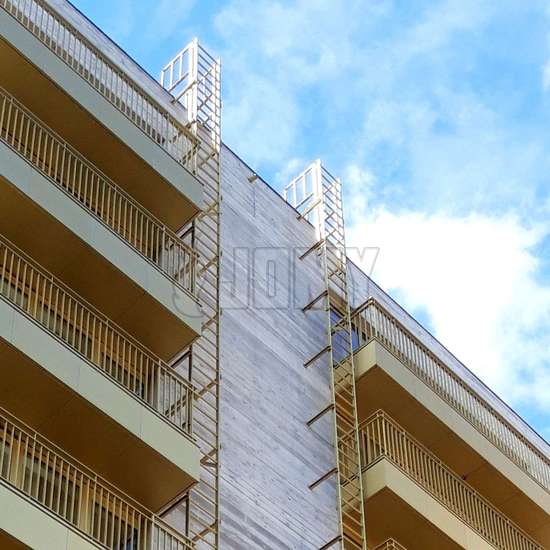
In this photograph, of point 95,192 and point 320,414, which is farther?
point 320,414

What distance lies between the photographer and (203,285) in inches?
1155

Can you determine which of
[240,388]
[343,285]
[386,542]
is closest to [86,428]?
[240,388]

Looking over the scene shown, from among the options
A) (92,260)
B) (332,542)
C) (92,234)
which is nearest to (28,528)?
(92,260)

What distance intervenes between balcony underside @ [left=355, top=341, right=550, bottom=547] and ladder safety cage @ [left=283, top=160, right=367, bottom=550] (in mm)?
637

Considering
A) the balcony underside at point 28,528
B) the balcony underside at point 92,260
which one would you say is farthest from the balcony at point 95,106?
the balcony underside at point 28,528

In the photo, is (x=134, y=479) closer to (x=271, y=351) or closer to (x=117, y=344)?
(x=117, y=344)

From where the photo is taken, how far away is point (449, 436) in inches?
1299

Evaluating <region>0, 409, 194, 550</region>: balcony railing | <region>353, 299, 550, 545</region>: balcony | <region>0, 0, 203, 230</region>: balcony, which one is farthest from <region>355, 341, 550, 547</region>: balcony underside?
<region>0, 409, 194, 550</region>: balcony railing

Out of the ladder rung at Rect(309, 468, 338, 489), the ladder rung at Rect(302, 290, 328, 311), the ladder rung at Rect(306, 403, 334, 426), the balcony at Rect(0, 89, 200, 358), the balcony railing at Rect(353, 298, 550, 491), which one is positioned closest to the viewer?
the balcony at Rect(0, 89, 200, 358)

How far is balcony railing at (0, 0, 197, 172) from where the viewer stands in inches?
1142

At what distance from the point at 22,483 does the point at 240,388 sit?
7.77 m

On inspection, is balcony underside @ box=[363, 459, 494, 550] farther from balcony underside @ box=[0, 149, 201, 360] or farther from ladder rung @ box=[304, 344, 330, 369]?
balcony underside @ box=[0, 149, 201, 360]

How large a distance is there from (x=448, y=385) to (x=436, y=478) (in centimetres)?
500

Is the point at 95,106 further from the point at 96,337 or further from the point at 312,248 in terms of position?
the point at 312,248
